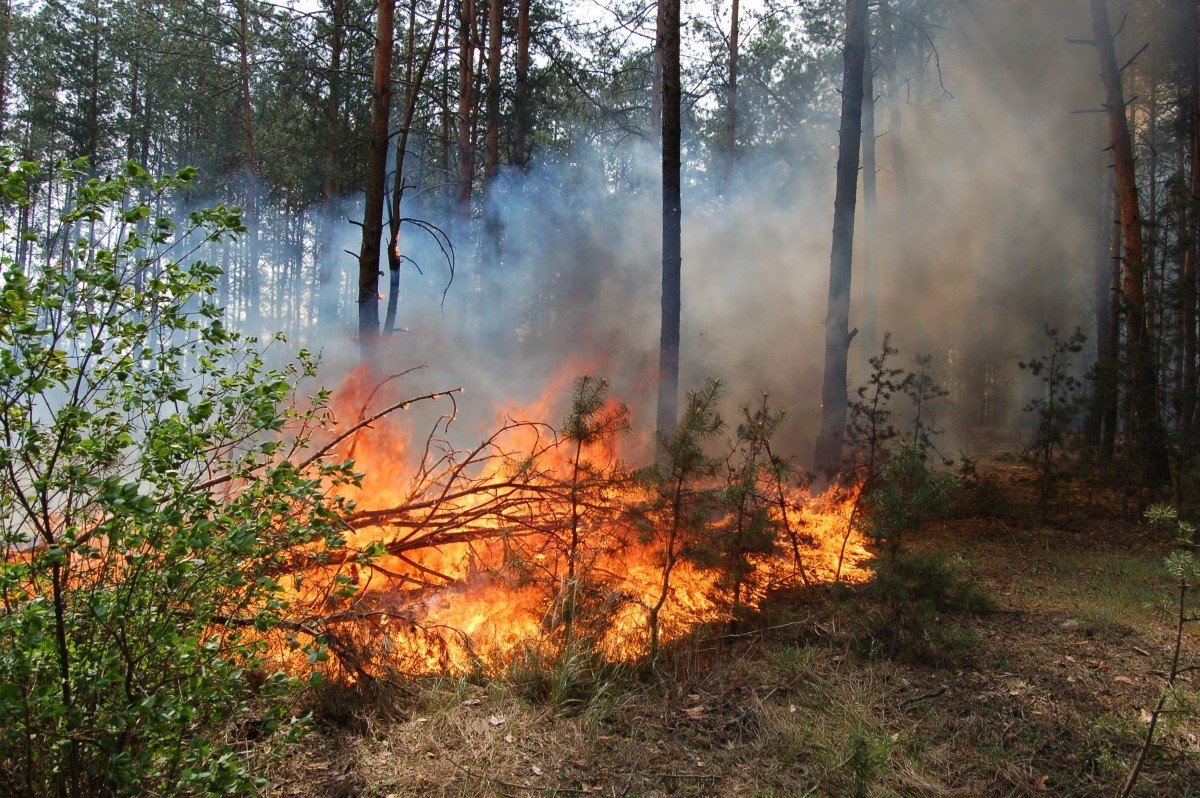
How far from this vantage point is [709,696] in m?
4.50

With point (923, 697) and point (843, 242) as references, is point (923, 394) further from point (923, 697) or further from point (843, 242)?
point (923, 697)

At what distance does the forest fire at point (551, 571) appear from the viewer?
4.67 m

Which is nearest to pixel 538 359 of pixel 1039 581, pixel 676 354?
pixel 676 354

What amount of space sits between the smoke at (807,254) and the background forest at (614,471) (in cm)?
13

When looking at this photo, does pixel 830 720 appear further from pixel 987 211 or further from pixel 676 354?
pixel 987 211

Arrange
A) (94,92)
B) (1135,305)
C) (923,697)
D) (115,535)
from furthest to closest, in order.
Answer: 1. (94,92)
2. (1135,305)
3. (923,697)
4. (115,535)

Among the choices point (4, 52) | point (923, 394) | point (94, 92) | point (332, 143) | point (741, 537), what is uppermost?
point (4, 52)

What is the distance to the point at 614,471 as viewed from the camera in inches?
217

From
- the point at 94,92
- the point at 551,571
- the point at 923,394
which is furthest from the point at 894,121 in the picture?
the point at 94,92

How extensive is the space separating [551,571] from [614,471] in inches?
35.4

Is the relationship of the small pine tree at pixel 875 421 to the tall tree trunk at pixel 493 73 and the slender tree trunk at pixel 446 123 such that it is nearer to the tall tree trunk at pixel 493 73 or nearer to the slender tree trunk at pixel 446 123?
the slender tree trunk at pixel 446 123

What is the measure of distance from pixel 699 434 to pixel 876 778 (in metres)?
2.39

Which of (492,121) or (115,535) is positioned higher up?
(492,121)

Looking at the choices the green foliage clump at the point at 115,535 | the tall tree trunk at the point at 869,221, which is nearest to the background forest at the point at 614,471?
the green foliage clump at the point at 115,535
